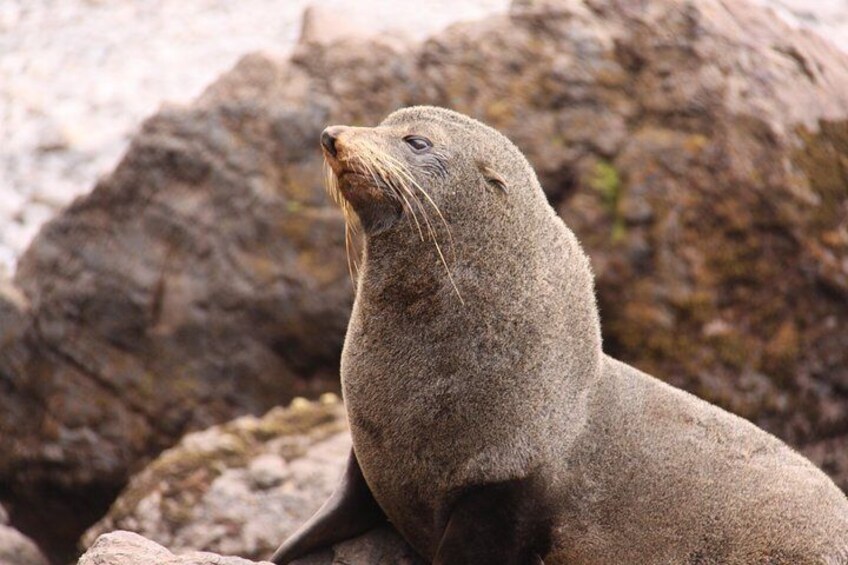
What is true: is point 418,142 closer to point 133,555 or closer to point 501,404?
point 501,404

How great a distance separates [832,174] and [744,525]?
14.3 ft

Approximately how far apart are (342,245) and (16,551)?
3231mm

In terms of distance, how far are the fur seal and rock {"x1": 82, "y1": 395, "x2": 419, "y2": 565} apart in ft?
6.55

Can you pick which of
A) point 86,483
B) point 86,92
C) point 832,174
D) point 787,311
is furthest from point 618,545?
point 86,92

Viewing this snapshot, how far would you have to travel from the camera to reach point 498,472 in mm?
5215

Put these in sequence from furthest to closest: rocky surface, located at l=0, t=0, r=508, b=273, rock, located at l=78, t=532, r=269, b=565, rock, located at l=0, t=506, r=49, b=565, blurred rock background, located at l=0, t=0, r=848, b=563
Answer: rocky surface, located at l=0, t=0, r=508, b=273
blurred rock background, located at l=0, t=0, r=848, b=563
rock, located at l=0, t=506, r=49, b=565
rock, located at l=78, t=532, r=269, b=565

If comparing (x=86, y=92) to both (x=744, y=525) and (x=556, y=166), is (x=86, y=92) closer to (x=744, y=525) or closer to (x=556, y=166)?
(x=556, y=166)

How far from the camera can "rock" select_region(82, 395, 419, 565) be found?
296 inches

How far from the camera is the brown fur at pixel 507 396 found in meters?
5.29

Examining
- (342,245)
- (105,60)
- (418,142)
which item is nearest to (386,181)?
(418,142)

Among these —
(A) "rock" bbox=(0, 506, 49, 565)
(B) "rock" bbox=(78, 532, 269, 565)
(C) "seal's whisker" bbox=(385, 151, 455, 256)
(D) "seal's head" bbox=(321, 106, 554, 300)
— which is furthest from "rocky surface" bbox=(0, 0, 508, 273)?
(B) "rock" bbox=(78, 532, 269, 565)

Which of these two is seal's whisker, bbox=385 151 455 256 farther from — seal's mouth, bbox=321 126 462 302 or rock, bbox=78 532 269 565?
rock, bbox=78 532 269 565

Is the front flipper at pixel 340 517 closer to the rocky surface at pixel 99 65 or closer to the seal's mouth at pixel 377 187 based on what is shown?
the seal's mouth at pixel 377 187

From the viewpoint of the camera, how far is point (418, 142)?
214 inches
